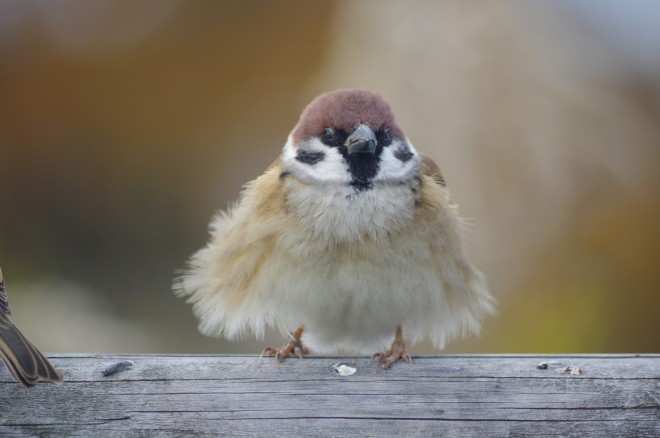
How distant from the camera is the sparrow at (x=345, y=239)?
123 inches

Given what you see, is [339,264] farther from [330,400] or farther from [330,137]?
[330,400]

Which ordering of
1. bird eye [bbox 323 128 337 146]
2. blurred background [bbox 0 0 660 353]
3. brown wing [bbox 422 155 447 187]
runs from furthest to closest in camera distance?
blurred background [bbox 0 0 660 353] → brown wing [bbox 422 155 447 187] → bird eye [bbox 323 128 337 146]

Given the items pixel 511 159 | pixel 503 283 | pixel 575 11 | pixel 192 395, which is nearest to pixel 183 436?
pixel 192 395

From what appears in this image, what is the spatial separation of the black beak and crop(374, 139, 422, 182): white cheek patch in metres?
0.11

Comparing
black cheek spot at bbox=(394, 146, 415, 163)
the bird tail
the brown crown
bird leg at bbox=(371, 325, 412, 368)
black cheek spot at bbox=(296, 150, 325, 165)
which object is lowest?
bird leg at bbox=(371, 325, 412, 368)

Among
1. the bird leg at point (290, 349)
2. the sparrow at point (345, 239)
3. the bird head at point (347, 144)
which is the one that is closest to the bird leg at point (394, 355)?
the sparrow at point (345, 239)

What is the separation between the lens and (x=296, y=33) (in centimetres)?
476

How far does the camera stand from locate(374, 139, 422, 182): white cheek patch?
10.5ft

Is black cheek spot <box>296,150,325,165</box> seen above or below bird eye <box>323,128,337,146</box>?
below

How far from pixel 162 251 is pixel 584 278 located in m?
2.11

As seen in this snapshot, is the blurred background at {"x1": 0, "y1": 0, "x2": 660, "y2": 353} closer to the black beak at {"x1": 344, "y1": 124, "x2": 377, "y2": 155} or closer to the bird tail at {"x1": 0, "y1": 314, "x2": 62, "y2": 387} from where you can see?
the black beak at {"x1": 344, "y1": 124, "x2": 377, "y2": 155}

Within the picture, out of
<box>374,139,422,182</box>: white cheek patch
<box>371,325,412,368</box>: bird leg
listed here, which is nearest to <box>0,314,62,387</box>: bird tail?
<box>371,325,412,368</box>: bird leg

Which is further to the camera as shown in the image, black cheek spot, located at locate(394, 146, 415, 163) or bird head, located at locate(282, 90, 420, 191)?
black cheek spot, located at locate(394, 146, 415, 163)

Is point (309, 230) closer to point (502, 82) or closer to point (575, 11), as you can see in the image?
point (502, 82)
